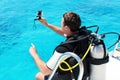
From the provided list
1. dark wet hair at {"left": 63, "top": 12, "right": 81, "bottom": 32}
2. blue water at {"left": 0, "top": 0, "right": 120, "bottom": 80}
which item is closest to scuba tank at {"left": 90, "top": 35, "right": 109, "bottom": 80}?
dark wet hair at {"left": 63, "top": 12, "right": 81, "bottom": 32}

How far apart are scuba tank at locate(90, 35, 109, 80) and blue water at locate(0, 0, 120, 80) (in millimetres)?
2611

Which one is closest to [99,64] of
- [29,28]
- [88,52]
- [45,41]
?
[88,52]

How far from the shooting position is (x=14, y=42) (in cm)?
677

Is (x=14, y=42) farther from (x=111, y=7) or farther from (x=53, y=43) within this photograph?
(x=111, y=7)

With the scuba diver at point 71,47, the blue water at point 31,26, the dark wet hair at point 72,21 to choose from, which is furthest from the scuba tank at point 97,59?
the blue water at point 31,26

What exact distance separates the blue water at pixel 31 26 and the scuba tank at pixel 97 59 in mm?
2611

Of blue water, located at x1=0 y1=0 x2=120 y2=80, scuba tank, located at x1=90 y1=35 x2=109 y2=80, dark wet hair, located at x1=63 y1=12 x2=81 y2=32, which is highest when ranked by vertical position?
dark wet hair, located at x1=63 y1=12 x2=81 y2=32

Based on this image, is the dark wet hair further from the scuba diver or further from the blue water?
the blue water

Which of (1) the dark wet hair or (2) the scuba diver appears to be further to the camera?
(1) the dark wet hair

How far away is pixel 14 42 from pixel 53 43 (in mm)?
1036

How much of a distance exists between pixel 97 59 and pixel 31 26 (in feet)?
16.1

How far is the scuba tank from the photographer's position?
9.26 ft

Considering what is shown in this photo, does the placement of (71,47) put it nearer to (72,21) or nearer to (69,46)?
(69,46)

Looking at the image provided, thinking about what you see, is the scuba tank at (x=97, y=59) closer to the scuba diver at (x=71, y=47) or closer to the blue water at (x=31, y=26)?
the scuba diver at (x=71, y=47)
